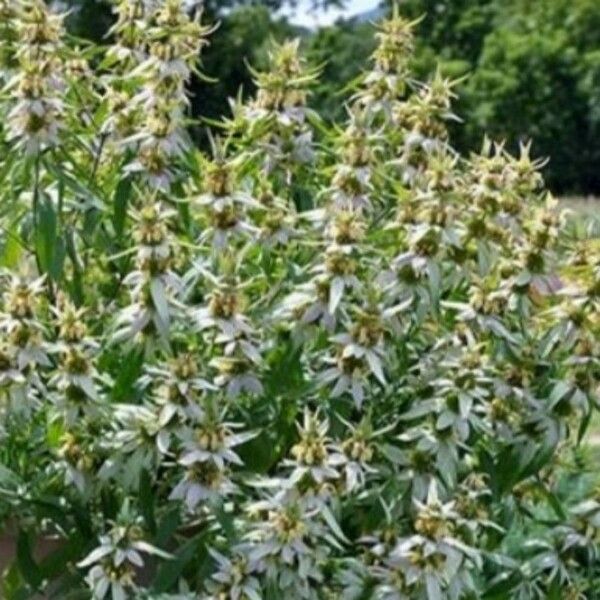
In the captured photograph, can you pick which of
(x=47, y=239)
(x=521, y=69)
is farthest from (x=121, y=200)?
(x=521, y=69)

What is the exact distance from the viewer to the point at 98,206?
1986mm

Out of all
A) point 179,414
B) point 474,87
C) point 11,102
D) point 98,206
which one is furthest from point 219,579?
point 474,87

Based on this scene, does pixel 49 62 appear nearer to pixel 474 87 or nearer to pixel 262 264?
pixel 262 264

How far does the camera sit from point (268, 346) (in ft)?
6.29

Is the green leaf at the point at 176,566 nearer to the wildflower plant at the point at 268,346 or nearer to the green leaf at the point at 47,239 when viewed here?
the wildflower plant at the point at 268,346

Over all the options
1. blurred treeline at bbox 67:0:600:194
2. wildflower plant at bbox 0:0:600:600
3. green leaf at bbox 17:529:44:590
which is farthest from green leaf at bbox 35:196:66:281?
blurred treeline at bbox 67:0:600:194

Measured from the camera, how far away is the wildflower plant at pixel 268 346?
72.2 inches

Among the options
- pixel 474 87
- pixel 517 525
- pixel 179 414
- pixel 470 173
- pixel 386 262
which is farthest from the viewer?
pixel 474 87

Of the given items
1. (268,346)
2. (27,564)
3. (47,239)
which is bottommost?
(27,564)

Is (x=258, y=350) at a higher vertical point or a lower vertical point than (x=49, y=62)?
lower

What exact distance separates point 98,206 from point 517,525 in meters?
0.69

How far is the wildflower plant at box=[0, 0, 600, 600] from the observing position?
183cm

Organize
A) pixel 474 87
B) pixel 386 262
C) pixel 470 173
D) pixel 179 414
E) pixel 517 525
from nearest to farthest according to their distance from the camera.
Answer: pixel 179 414
pixel 386 262
pixel 470 173
pixel 517 525
pixel 474 87

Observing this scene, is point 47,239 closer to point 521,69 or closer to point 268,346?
point 268,346
